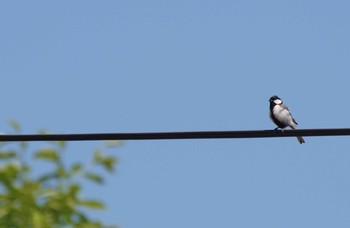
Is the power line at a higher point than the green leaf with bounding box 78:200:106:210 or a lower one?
lower

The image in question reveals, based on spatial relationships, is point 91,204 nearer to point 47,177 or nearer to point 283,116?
point 47,177

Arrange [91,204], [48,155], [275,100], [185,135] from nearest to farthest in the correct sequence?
[185,135], [275,100], [91,204], [48,155]

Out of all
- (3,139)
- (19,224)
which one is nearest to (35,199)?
(19,224)

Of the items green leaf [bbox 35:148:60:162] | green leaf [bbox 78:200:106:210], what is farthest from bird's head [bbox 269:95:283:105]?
green leaf [bbox 35:148:60:162]

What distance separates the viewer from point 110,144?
58.6ft

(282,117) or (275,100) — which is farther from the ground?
(275,100)

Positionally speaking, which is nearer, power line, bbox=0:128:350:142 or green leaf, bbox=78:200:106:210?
power line, bbox=0:128:350:142

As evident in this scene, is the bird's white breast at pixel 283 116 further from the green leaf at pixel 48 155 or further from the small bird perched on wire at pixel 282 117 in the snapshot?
the green leaf at pixel 48 155

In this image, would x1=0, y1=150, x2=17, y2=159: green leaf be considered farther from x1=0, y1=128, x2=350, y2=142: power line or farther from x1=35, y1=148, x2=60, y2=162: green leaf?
x1=0, y1=128, x2=350, y2=142: power line

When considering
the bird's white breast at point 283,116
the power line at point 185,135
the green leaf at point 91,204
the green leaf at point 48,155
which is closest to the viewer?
the power line at point 185,135

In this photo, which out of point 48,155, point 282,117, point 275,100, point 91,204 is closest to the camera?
point 282,117

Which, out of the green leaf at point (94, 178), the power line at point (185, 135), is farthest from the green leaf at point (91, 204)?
the power line at point (185, 135)

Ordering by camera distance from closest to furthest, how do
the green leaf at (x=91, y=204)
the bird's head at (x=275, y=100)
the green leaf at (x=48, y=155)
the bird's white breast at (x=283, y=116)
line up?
Answer: 1. the bird's white breast at (x=283, y=116)
2. the bird's head at (x=275, y=100)
3. the green leaf at (x=91, y=204)
4. the green leaf at (x=48, y=155)

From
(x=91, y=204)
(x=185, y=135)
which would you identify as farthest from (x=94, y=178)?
(x=185, y=135)
